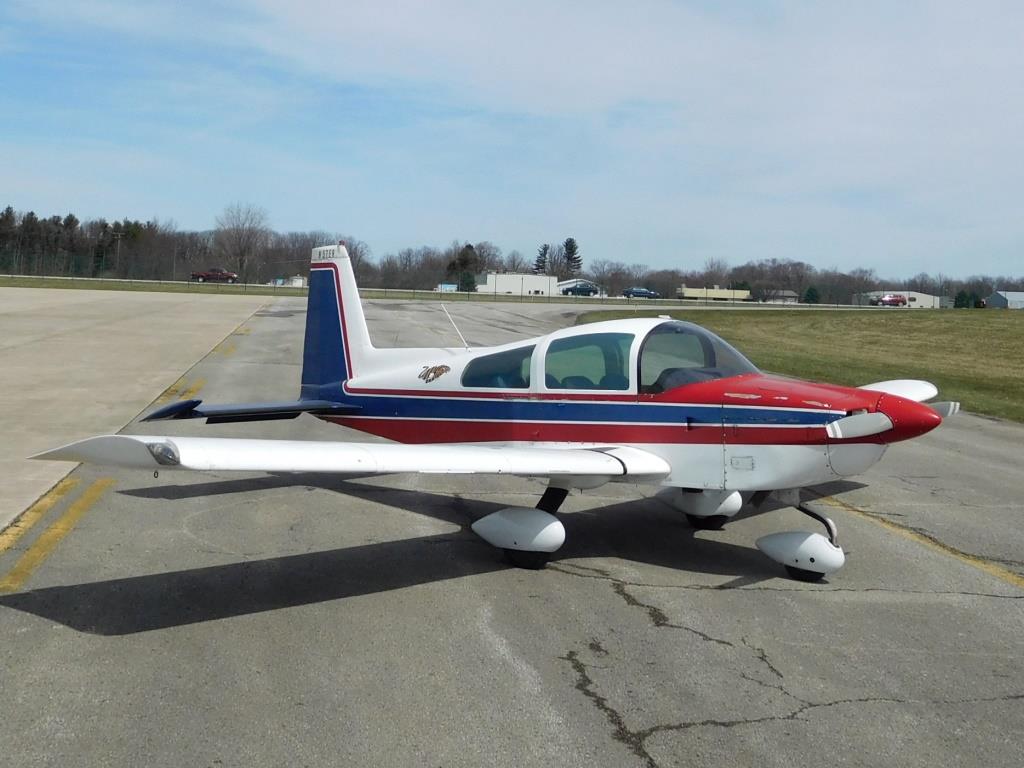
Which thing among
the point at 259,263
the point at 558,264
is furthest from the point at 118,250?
the point at 558,264

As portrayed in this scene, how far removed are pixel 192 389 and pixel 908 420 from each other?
12379 millimetres

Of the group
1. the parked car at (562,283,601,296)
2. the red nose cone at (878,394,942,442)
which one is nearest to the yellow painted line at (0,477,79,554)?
the red nose cone at (878,394,942,442)

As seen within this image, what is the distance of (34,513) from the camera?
768 centimetres

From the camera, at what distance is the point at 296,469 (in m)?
5.55

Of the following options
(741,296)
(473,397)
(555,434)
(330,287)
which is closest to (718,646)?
(555,434)

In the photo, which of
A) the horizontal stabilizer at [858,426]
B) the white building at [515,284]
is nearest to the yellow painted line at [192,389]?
the horizontal stabilizer at [858,426]

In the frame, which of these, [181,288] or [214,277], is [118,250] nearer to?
[214,277]

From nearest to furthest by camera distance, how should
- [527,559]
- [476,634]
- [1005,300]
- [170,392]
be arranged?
[476,634] < [527,559] < [170,392] < [1005,300]

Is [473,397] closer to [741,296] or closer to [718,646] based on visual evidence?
[718,646]

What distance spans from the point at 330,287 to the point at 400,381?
1785 mm

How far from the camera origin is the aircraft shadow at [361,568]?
564cm

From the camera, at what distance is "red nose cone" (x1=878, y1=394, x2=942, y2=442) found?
6270mm

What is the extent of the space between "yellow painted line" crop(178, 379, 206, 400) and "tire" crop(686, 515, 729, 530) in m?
9.35

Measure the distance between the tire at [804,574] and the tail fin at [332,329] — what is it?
4.88 m
